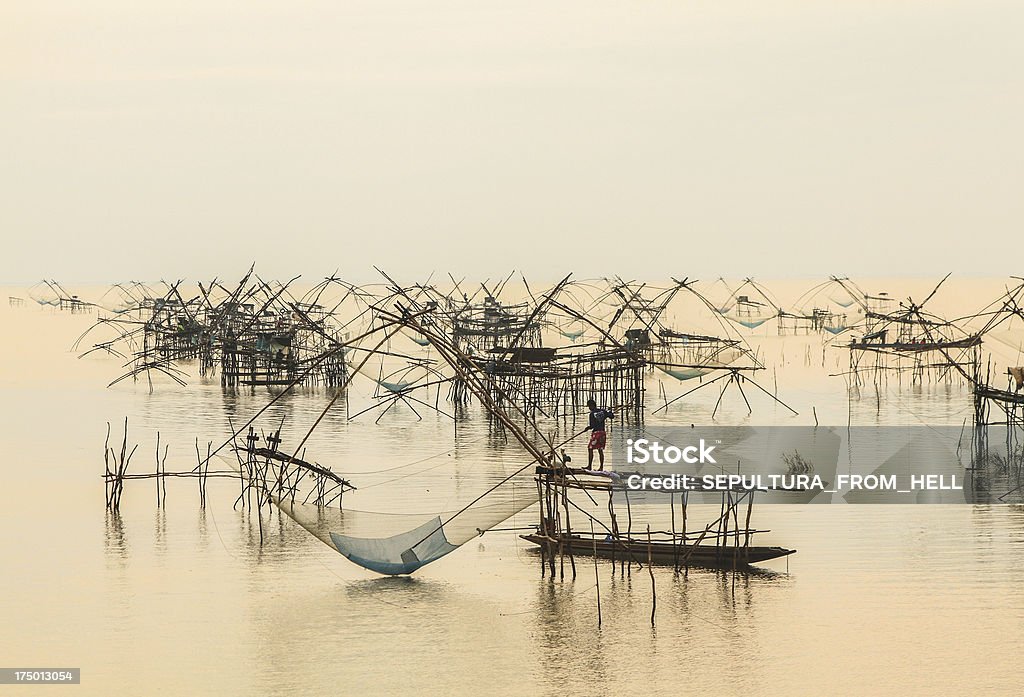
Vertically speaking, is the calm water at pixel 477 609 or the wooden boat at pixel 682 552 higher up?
the wooden boat at pixel 682 552

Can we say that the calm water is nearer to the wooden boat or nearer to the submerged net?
the wooden boat

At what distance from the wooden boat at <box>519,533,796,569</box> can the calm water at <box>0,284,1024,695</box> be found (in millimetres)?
113

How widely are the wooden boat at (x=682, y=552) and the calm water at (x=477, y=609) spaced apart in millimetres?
113

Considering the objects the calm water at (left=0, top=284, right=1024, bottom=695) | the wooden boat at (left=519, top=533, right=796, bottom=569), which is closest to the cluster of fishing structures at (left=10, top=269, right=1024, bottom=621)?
the wooden boat at (left=519, top=533, right=796, bottom=569)

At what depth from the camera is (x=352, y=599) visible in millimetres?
7871

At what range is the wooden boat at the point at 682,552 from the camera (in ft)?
26.6

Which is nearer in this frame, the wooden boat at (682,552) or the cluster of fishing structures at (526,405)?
the cluster of fishing structures at (526,405)

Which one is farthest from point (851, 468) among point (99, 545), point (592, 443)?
point (99, 545)

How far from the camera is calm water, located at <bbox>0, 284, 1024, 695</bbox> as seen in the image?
6.71 m

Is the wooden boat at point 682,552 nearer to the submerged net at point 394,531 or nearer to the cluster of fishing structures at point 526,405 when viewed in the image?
the cluster of fishing structures at point 526,405

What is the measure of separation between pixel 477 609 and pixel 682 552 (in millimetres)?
1294

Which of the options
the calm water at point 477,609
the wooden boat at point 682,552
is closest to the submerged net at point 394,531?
the calm water at point 477,609

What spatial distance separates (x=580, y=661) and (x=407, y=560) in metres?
1.58

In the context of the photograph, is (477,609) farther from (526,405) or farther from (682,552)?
(526,405)
